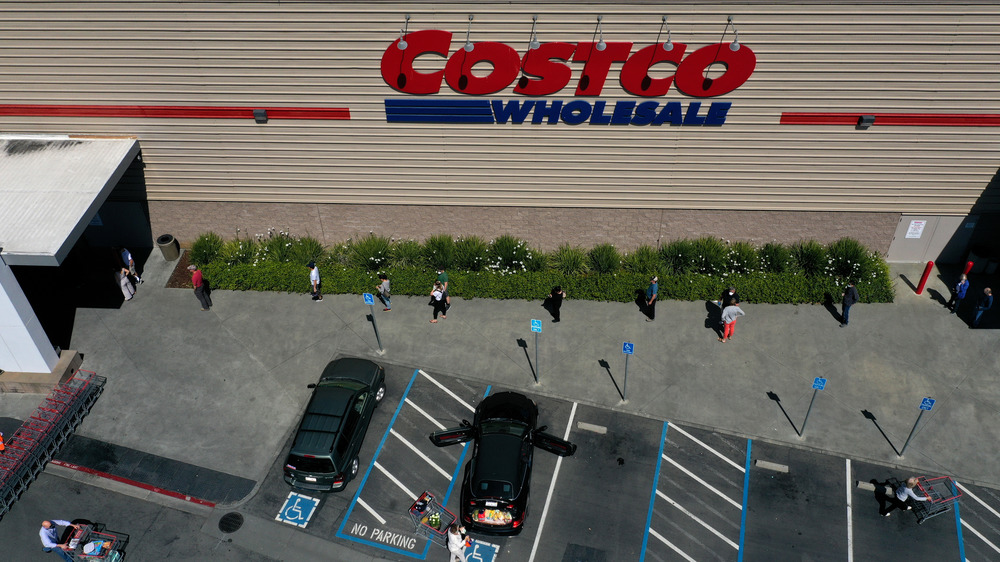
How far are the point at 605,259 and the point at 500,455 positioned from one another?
914 centimetres

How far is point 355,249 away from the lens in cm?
2406

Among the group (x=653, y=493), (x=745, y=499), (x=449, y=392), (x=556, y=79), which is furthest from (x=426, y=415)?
(x=556, y=79)

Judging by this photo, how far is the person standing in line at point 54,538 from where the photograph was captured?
15.4m

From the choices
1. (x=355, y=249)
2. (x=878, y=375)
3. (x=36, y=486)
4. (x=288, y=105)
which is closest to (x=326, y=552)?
(x=36, y=486)

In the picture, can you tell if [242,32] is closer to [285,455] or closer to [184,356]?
[184,356]

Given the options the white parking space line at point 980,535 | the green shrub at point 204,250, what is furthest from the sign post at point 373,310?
the white parking space line at point 980,535

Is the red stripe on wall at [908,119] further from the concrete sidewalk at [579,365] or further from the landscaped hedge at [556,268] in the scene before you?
the concrete sidewalk at [579,365]

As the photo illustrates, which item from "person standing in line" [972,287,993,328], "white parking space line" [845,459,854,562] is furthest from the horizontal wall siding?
"white parking space line" [845,459,854,562]

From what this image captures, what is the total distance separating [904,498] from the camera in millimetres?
16406

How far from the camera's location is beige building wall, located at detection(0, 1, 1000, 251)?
1953 centimetres

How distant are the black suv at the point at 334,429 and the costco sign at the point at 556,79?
833 cm

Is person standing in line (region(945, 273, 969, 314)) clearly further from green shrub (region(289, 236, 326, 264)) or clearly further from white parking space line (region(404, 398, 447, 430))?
green shrub (region(289, 236, 326, 264))

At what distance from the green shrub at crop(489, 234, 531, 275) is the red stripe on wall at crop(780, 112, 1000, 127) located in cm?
915

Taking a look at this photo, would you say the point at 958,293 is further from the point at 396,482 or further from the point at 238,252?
the point at 238,252
